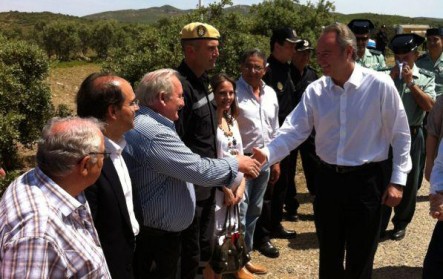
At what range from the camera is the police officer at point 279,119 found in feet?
16.1

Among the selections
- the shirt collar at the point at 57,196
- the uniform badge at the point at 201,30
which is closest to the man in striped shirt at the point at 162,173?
the shirt collar at the point at 57,196

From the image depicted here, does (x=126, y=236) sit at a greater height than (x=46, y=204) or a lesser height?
lesser

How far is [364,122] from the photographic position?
3121mm

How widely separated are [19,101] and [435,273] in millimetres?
7040

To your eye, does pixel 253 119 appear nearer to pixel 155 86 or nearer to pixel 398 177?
pixel 398 177

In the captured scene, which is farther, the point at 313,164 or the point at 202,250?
the point at 313,164

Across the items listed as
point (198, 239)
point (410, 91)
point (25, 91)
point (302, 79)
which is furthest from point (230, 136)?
point (25, 91)

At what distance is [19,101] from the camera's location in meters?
7.85

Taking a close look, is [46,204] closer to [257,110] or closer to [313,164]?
[257,110]

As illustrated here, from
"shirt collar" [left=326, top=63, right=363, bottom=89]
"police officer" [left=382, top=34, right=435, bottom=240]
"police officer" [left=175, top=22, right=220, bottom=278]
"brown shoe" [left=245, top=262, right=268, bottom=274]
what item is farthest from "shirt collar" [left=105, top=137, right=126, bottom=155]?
"police officer" [left=382, top=34, right=435, bottom=240]

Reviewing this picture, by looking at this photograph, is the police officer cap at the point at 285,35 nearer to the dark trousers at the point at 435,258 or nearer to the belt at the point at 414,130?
the belt at the point at 414,130

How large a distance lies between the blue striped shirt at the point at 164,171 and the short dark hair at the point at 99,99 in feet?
1.06

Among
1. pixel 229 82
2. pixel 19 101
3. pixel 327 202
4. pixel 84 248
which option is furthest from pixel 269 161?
pixel 19 101

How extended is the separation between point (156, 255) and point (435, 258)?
5.77 feet
